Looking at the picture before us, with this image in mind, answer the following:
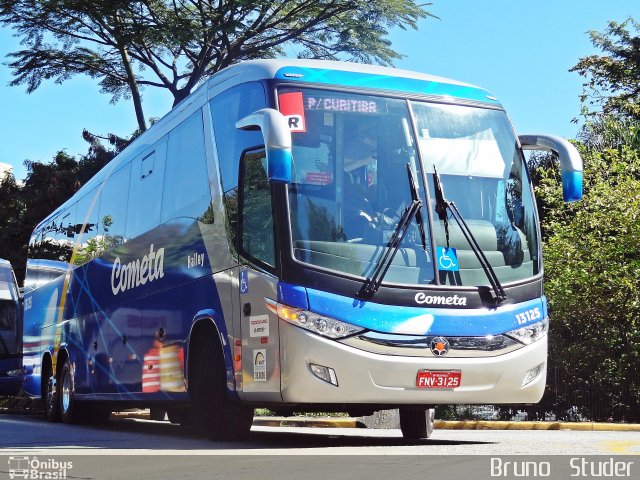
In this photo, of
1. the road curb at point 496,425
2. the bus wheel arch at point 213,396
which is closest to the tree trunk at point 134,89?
the road curb at point 496,425

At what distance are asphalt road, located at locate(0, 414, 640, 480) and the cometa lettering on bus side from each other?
2051mm

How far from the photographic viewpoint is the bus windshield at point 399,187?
34.2ft

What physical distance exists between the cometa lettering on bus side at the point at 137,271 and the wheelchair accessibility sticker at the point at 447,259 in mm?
4139

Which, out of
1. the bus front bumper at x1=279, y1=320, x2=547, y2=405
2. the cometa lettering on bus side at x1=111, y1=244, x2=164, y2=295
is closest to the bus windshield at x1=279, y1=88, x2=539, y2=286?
the bus front bumper at x1=279, y1=320, x2=547, y2=405

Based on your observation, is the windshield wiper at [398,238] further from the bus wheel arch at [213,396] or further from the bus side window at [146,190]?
the bus side window at [146,190]

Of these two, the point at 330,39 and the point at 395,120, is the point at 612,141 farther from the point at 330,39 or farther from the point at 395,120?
the point at 395,120

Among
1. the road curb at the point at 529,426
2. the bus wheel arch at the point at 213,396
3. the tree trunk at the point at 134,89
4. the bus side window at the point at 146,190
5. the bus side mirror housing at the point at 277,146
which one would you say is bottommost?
the road curb at the point at 529,426

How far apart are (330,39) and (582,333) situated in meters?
12.1

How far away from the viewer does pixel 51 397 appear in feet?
64.7

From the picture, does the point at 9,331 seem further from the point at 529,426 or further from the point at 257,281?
the point at 257,281

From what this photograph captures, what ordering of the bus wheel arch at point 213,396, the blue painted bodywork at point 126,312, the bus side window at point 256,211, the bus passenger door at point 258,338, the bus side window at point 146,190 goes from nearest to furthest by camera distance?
the bus passenger door at point 258,338 → the bus side window at point 256,211 → the bus wheel arch at point 213,396 → the blue painted bodywork at point 126,312 → the bus side window at point 146,190

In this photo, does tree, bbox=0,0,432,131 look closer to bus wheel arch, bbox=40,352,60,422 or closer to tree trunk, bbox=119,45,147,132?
tree trunk, bbox=119,45,147,132

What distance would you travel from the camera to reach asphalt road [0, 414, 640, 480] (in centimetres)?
798
